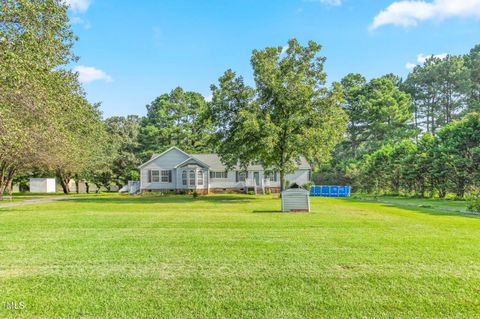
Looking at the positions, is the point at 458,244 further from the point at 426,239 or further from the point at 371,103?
the point at 371,103

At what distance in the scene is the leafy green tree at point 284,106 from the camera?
74.0 feet

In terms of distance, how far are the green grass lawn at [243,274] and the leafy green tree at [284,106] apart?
13.9 m

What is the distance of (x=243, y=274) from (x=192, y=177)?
98.6 feet

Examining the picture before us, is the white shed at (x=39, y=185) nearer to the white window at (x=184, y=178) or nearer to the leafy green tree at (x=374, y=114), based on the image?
the white window at (x=184, y=178)

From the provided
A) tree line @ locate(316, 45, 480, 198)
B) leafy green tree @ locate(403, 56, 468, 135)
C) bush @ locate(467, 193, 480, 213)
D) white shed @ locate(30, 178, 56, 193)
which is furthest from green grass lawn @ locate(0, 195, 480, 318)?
leafy green tree @ locate(403, 56, 468, 135)

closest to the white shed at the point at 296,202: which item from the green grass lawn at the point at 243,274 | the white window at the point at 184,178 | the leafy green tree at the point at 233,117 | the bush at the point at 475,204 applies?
the green grass lawn at the point at 243,274

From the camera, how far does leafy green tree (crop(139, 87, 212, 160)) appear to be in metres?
46.4

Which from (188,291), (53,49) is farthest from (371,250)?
(53,49)

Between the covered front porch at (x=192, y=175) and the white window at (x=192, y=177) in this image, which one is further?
the white window at (x=192, y=177)

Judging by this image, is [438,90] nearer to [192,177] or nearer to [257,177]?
[257,177]

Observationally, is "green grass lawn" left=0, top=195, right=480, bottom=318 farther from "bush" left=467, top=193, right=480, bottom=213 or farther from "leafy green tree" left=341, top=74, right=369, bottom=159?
"leafy green tree" left=341, top=74, right=369, bottom=159

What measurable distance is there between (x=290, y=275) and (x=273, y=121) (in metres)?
19.0

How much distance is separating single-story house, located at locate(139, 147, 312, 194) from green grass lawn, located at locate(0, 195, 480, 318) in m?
25.8

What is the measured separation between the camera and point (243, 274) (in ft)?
17.2
